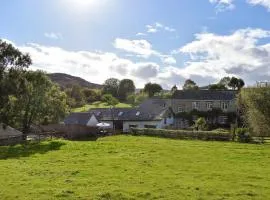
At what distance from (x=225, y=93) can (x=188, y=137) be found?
143 feet

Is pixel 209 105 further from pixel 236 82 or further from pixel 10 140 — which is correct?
pixel 10 140

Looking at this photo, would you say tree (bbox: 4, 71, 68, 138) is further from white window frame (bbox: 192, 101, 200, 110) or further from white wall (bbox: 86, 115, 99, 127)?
white window frame (bbox: 192, 101, 200, 110)

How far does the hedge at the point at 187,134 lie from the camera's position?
64.5 metres

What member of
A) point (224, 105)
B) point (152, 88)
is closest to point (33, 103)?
point (224, 105)

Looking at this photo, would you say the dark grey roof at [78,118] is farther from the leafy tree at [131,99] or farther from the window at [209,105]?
the leafy tree at [131,99]

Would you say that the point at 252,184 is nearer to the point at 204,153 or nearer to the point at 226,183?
the point at 226,183

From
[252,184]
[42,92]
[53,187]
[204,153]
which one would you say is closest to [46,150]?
[204,153]

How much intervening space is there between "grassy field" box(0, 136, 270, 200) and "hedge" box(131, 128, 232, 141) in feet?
70.8

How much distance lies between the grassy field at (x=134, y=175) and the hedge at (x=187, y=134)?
21.6 m

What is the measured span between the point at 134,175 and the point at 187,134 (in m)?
41.9

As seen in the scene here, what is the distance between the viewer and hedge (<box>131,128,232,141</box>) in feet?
212

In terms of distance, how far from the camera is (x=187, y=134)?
68.6 metres

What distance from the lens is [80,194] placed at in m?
21.3

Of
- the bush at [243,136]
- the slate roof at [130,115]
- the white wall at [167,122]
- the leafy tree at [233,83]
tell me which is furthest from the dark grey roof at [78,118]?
the leafy tree at [233,83]
